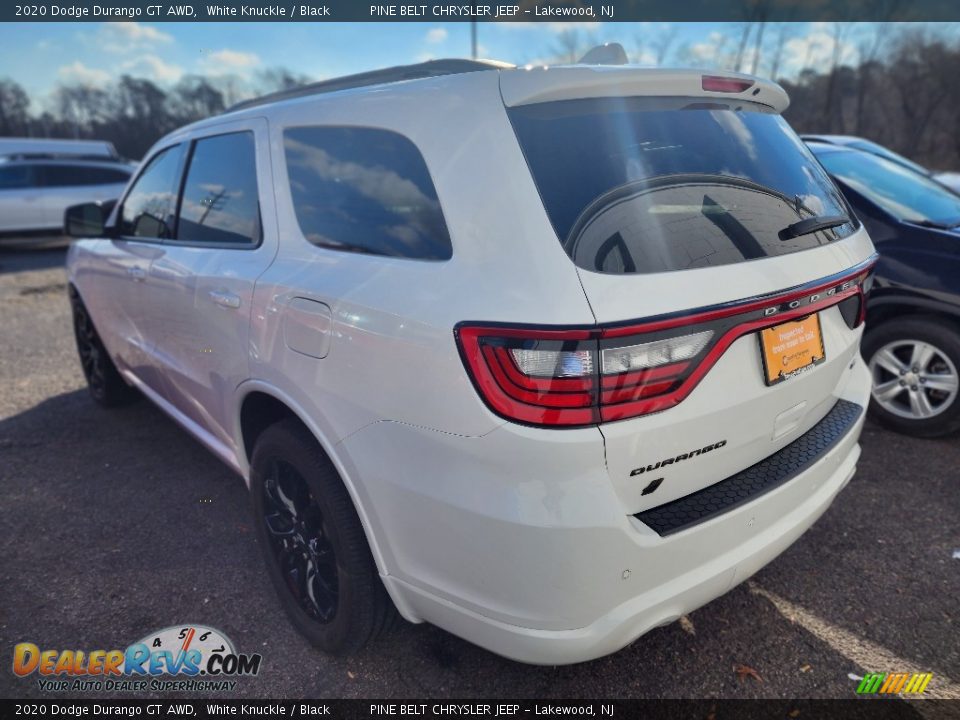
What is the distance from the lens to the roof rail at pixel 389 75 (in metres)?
2.00

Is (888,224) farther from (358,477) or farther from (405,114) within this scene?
(358,477)

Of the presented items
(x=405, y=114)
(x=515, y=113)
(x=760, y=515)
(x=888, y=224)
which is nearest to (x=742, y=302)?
(x=760, y=515)

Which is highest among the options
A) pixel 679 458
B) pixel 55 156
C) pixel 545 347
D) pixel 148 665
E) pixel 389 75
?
pixel 389 75

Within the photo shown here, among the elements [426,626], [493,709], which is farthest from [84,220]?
[493,709]

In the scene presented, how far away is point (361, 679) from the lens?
85.0 inches

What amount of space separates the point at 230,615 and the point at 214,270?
1.34 m

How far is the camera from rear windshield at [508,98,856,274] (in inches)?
62.1

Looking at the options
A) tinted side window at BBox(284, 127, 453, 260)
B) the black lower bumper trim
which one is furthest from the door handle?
the black lower bumper trim

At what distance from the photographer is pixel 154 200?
344 cm

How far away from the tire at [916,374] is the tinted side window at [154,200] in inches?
156

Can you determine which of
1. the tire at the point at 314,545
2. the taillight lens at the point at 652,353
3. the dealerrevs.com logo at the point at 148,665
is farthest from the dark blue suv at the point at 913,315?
the dealerrevs.com logo at the point at 148,665

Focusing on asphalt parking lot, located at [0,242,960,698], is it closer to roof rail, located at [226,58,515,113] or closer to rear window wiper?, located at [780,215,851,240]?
rear window wiper?, located at [780,215,851,240]

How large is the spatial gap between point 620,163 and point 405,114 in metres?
0.65

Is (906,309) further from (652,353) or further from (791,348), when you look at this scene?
(652,353)
